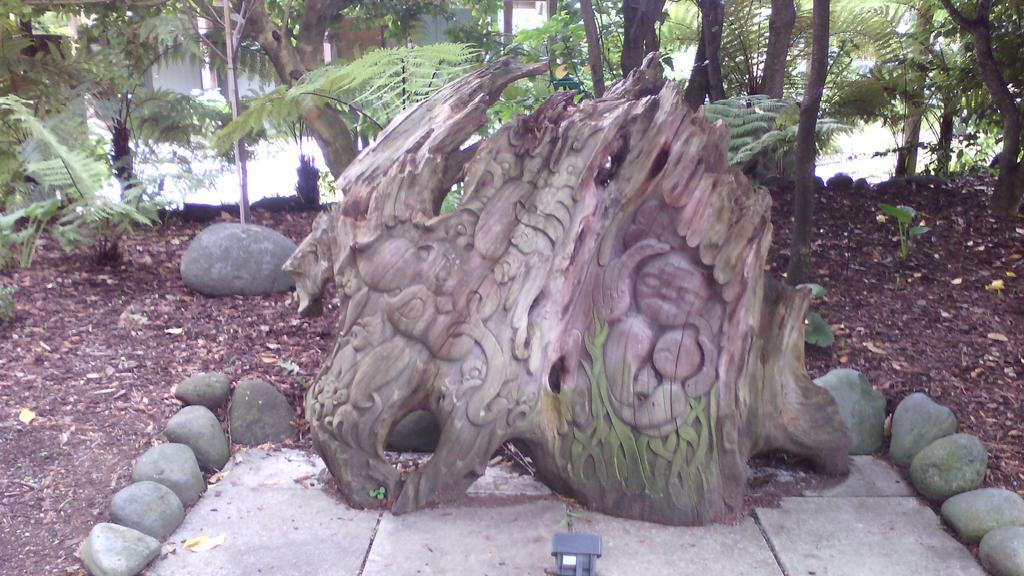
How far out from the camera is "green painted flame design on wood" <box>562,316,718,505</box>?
3258 mm

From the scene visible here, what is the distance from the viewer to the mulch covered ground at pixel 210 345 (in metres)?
3.47

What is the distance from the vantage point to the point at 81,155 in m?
5.03

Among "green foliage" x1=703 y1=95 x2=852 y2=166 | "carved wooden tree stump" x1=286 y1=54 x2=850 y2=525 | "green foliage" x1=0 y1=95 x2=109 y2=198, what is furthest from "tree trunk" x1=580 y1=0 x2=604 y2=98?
"green foliage" x1=0 y1=95 x2=109 y2=198

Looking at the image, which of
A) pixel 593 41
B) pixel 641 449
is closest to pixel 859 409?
pixel 641 449

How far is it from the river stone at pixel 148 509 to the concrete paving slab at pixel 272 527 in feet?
0.20

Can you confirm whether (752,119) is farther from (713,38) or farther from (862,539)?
(862,539)

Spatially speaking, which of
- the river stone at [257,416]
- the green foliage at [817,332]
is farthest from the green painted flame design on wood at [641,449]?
the river stone at [257,416]

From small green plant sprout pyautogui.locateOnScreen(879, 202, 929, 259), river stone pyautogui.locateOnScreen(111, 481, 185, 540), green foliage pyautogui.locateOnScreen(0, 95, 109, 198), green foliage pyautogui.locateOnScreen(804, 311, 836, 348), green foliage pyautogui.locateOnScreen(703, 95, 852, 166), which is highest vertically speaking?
green foliage pyautogui.locateOnScreen(703, 95, 852, 166)

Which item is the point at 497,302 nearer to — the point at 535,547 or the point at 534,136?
the point at 534,136

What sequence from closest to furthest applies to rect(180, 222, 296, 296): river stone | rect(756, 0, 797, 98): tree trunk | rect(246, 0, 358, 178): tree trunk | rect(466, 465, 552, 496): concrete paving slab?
rect(466, 465, 552, 496): concrete paving slab → rect(756, 0, 797, 98): tree trunk → rect(180, 222, 296, 296): river stone → rect(246, 0, 358, 178): tree trunk

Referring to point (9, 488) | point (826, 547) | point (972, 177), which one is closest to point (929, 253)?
point (972, 177)

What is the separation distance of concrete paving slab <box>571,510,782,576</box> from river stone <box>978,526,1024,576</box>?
77 centimetres

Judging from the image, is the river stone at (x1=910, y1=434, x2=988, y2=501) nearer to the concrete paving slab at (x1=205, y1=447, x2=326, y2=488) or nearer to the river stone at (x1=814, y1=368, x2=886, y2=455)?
the river stone at (x1=814, y1=368, x2=886, y2=455)

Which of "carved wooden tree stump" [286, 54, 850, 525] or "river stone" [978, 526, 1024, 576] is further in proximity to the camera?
"carved wooden tree stump" [286, 54, 850, 525]
